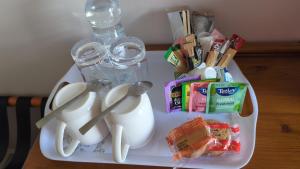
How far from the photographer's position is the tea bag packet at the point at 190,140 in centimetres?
57

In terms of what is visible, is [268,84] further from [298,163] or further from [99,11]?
[99,11]

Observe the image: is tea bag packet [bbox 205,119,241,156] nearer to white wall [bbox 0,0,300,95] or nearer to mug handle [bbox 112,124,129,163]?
mug handle [bbox 112,124,129,163]

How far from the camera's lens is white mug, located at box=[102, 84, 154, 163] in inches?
22.5

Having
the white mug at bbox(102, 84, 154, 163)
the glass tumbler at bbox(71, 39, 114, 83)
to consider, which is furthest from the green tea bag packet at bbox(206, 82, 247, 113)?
the glass tumbler at bbox(71, 39, 114, 83)

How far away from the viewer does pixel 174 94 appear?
67 cm

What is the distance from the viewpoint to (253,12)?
2.62 feet

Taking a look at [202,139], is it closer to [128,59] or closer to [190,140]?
[190,140]

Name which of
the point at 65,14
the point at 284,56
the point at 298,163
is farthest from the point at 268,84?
the point at 65,14

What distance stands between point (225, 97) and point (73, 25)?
0.51 m

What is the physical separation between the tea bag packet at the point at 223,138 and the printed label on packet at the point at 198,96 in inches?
2.5

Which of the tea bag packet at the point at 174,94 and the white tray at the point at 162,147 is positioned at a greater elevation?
the tea bag packet at the point at 174,94

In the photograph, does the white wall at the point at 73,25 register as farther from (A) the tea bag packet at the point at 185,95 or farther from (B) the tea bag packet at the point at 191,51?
(A) the tea bag packet at the point at 185,95

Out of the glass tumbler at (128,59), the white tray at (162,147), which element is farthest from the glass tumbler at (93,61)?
the white tray at (162,147)

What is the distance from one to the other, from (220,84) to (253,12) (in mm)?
283
